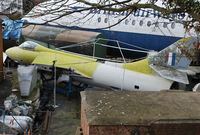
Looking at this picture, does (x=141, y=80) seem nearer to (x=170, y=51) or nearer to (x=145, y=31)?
(x=170, y=51)

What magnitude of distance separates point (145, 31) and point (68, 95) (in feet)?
22.8

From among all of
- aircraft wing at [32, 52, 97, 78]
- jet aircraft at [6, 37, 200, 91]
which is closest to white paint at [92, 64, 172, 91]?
jet aircraft at [6, 37, 200, 91]

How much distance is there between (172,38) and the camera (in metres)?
16.7

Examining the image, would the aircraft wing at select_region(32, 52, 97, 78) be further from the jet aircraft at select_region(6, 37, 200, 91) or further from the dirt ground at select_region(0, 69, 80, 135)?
the dirt ground at select_region(0, 69, 80, 135)

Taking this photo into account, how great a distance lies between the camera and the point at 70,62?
1334 cm

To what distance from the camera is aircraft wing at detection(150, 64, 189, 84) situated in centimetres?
1185

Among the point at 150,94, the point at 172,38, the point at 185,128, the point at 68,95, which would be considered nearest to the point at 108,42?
the point at 172,38

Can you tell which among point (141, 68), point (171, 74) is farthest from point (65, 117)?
point (171, 74)

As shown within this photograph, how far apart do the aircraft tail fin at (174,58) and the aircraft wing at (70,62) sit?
2719mm

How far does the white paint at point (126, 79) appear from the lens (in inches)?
473

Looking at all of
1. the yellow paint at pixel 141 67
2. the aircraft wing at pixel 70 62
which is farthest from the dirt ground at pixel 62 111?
the yellow paint at pixel 141 67

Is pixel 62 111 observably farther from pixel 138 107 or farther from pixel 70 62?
pixel 138 107

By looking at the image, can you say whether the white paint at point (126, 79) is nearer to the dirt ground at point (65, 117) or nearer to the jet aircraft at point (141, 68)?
the jet aircraft at point (141, 68)

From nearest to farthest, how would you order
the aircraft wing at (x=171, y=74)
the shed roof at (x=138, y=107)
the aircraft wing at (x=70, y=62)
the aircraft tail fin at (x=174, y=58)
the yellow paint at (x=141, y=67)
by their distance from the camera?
the shed roof at (x=138, y=107)
the aircraft wing at (x=171, y=74)
the aircraft tail fin at (x=174, y=58)
the yellow paint at (x=141, y=67)
the aircraft wing at (x=70, y=62)
